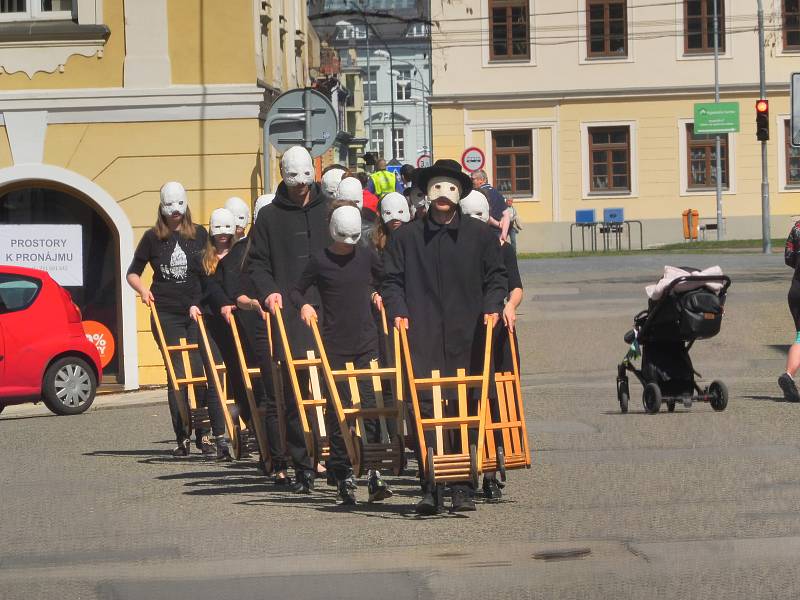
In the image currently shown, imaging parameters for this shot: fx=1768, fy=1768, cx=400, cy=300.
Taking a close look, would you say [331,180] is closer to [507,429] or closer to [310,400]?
[310,400]

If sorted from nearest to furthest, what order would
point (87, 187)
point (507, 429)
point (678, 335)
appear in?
point (507, 429)
point (678, 335)
point (87, 187)

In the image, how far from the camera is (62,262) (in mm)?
20688

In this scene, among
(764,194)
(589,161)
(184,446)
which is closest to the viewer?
(184,446)

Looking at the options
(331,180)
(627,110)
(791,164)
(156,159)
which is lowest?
(331,180)

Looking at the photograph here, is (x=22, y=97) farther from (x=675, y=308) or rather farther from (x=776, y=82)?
(x=776, y=82)

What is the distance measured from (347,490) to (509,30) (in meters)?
45.3

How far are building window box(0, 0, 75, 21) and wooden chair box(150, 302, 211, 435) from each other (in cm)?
896

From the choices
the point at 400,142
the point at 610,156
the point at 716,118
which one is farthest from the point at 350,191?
the point at 400,142

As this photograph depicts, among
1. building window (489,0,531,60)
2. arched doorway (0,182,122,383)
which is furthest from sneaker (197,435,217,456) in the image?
building window (489,0,531,60)

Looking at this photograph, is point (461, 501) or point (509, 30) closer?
point (461, 501)

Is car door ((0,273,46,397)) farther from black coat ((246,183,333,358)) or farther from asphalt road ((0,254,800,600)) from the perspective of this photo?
black coat ((246,183,333,358))

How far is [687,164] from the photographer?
53031mm

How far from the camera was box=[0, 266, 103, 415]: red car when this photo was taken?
17.0m

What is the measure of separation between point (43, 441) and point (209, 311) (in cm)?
331
